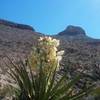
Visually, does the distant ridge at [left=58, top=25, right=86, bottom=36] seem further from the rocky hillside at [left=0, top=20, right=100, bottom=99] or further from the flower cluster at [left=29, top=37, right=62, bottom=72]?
the flower cluster at [left=29, top=37, right=62, bottom=72]

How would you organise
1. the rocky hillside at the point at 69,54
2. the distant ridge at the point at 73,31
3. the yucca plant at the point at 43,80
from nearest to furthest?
the yucca plant at the point at 43,80, the rocky hillside at the point at 69,54, the distant ridge at the point at 73,31

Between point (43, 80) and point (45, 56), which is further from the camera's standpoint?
point (45, 56)

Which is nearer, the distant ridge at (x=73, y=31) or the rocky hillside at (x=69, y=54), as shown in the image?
the rocky hillside at (x=69, y=54)

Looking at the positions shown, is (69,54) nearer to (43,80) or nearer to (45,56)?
(45,56)

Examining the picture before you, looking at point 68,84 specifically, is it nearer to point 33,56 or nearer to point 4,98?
point 33,56

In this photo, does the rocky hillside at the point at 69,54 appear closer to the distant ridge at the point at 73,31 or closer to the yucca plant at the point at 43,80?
the yucca plant at the point at 43,80

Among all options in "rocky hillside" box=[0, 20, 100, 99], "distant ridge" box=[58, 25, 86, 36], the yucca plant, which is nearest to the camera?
the yucca plant

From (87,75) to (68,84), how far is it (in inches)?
474

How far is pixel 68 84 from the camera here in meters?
8.29

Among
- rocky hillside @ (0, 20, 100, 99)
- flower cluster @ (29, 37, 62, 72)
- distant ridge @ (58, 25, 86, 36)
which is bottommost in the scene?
rocky hillside @ (0, 20, 100, 99)

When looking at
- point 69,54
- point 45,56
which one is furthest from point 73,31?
point 45,56

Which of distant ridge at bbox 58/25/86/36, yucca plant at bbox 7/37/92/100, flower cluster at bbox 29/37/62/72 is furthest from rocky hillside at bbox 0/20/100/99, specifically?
distant ridge at bbox 58/25/86/36

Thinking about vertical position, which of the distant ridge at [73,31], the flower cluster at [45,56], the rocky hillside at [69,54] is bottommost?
the rocky hillside at [69,54]

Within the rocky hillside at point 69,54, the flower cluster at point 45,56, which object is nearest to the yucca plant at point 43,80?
the flower cluster at point 45,56
